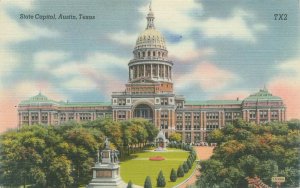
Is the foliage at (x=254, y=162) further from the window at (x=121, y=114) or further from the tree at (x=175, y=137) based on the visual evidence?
the window at (x=121, y=114)

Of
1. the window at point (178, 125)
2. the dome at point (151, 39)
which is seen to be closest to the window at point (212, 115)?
the window at point (178, 125)

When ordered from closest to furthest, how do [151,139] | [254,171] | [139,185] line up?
[254,171] < [139,185] < [151,139]

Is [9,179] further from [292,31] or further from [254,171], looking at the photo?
[292,31]

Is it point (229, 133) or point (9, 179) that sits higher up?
point (229, 133)

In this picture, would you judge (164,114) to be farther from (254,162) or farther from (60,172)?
(254,162)

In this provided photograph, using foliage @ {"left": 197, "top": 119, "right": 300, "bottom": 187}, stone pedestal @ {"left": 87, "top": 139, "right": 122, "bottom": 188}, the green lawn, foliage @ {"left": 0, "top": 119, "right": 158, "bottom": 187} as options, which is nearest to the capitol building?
the green lawn

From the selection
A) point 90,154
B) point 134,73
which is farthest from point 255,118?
point 90,154

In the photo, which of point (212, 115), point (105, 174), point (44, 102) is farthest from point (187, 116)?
point (105, 174)

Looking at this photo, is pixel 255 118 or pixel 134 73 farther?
pixel 134 73
